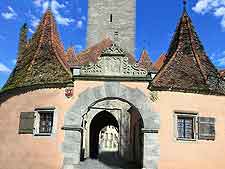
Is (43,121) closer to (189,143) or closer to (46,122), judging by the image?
(46,122)

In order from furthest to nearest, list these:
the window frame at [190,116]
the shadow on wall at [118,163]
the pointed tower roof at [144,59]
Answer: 1. the pointed tower roof at [144,59]
2. the shadow on wall at [118,163]
3. the window frame at [190,116]

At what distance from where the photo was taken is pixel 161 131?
48.5 feet

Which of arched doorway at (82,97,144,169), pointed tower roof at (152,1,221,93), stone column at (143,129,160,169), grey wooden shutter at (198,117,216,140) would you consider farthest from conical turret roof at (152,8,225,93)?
arched doorway at (82,97,144,169)

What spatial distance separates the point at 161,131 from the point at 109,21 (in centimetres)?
1704

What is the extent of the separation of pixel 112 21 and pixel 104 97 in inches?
629

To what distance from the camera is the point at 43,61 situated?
1670 centimetres

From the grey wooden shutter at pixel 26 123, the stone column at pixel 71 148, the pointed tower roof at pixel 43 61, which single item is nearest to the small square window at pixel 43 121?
the grey wooden shutter at pixel 26 123

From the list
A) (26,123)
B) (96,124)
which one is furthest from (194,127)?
(96,124)

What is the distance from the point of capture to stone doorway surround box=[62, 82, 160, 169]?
48.0 feet

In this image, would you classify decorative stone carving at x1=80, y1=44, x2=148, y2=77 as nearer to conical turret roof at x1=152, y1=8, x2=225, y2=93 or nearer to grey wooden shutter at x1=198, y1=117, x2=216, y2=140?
conical turret roof at x1=152, y1=8, x2=225, y2=93

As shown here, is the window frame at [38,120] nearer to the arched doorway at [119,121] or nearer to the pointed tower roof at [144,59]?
the arched doorway at [119,121]

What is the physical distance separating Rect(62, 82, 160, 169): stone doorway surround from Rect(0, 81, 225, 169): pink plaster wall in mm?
199

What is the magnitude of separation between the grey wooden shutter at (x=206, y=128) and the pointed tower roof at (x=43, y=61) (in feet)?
18.5

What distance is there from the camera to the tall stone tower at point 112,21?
29.7 metres
